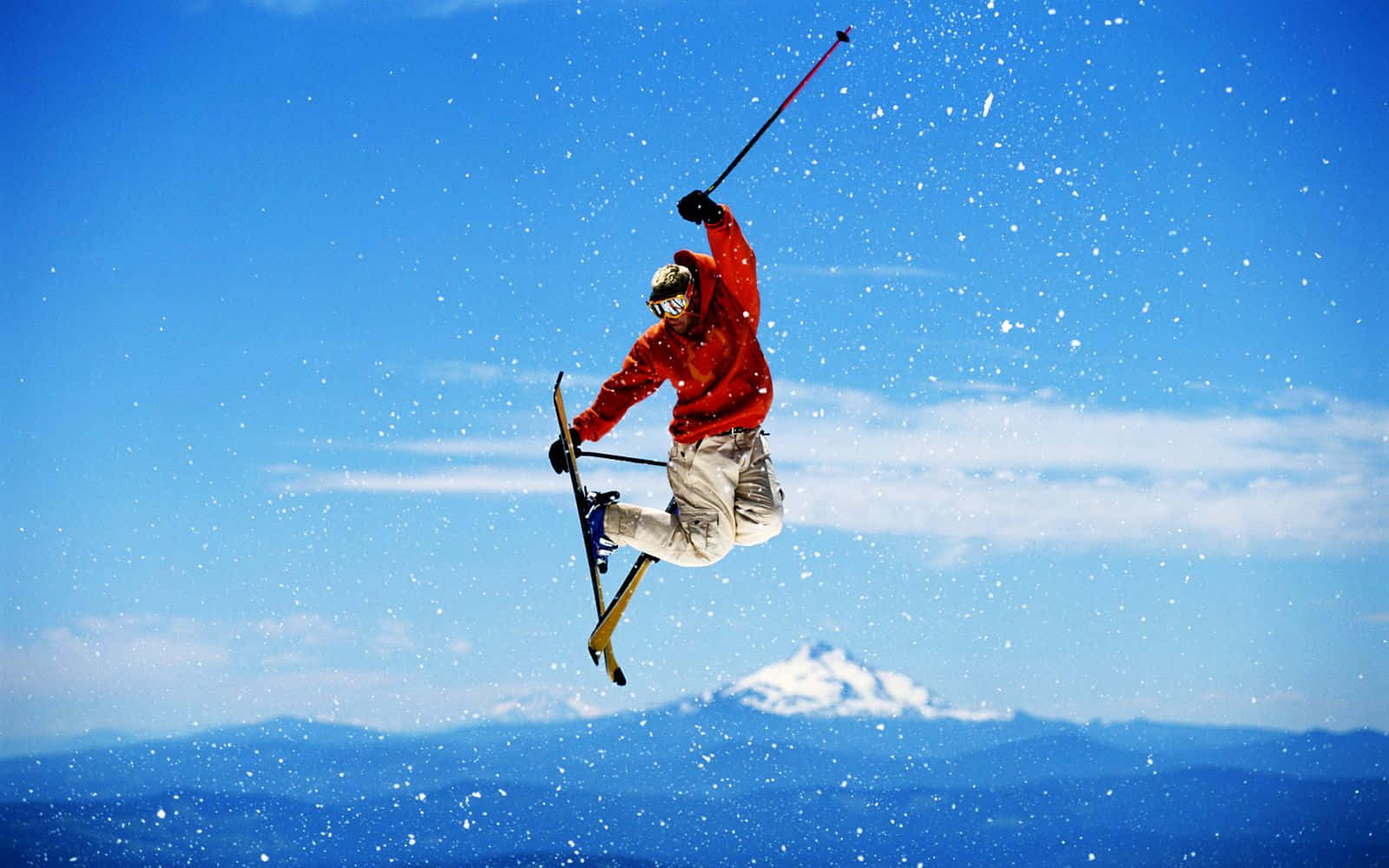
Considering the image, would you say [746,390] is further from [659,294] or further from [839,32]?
[839,32]

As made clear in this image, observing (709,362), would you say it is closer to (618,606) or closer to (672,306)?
(672,306)

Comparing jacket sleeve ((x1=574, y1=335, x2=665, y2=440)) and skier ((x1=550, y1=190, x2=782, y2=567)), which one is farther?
jacket sleeve ((x1=574, y1=335, x2=665, y2=440))

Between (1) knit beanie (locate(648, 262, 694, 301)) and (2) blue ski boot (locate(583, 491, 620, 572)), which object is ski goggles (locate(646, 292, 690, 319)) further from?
(2) blue ski boot (locate(583, 491, 620, 572))

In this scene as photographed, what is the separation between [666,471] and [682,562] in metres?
0.52

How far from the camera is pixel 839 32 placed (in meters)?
7.15

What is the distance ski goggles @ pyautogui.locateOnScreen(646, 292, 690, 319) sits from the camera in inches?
284

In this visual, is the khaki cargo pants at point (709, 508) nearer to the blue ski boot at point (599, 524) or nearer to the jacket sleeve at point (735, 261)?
the blue ski boot at point (599, 524)

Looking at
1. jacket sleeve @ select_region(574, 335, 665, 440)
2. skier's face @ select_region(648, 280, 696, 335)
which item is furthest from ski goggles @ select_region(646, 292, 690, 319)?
jacket sleeve @ select_region(574, 335, 665, 440)

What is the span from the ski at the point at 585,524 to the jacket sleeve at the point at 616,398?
0.31 ft

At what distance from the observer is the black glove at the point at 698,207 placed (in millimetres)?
6918

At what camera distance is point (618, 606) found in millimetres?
7754

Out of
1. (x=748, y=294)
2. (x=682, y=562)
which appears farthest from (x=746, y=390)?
(x=682, y=562)

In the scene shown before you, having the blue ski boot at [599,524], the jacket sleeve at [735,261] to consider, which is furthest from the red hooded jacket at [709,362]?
the blue ski boot at [599,524]

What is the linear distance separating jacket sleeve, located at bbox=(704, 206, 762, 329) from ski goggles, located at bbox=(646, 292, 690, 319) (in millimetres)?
237
